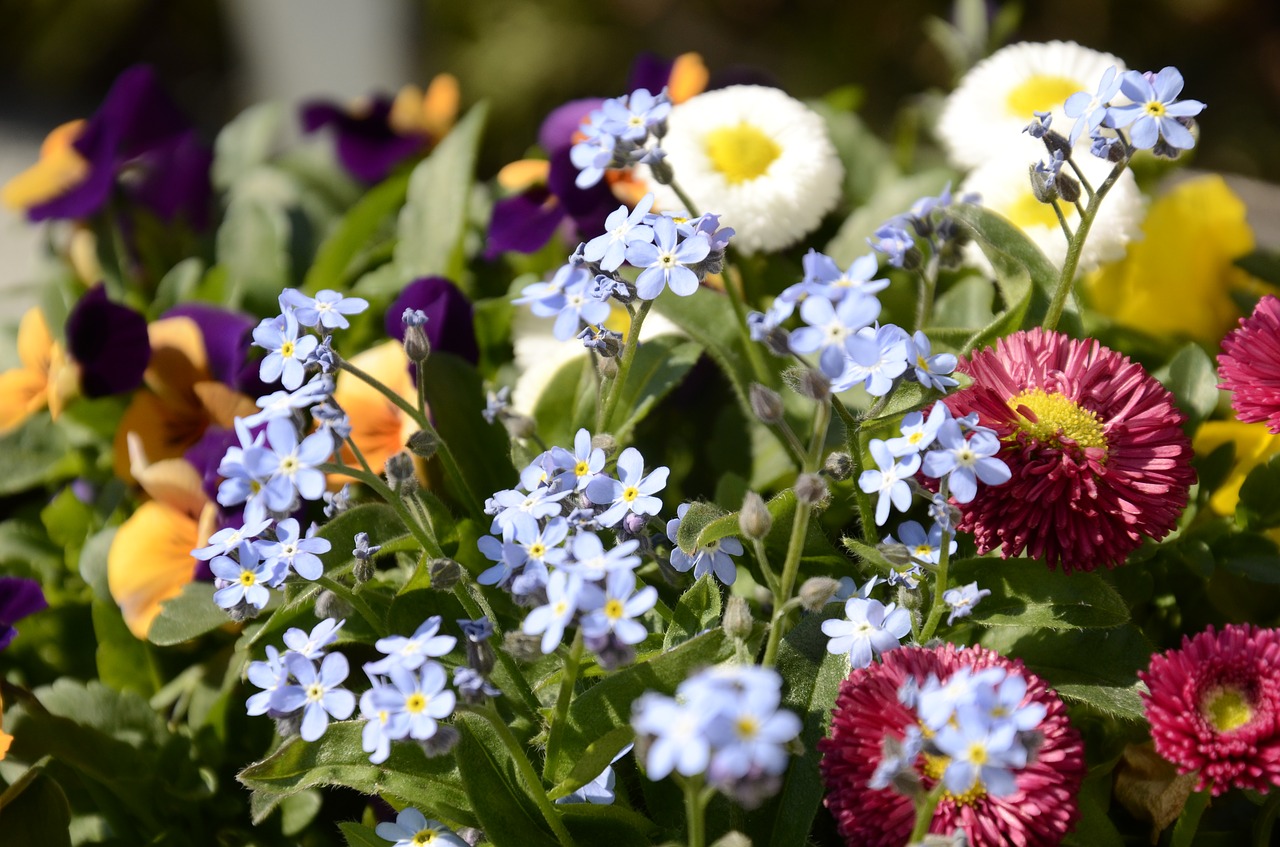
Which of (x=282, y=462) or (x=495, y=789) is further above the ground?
(x=282, y=462)

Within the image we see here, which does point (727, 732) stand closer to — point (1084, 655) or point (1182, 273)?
point (1084, 655)

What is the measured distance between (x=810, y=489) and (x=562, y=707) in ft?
0.37

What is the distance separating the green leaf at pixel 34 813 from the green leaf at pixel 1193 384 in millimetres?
484

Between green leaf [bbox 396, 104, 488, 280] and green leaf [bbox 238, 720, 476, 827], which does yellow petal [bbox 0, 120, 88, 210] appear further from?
green leaf [bbox 238, 720, 476, 827]

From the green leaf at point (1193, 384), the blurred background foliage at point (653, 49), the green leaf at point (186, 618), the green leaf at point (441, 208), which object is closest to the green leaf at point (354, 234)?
the green leaf at point (441, 208)

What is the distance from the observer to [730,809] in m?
0.39

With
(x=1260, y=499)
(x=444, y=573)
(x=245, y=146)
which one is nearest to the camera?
(x=444, y=573)

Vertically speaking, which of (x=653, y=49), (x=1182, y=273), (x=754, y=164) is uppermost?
(x=754, y=164)

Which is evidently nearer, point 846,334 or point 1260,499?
point 846,334

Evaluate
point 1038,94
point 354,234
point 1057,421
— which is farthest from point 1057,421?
point 354,234

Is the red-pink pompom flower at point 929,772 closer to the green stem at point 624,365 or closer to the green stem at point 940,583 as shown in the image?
the green stem at point 940,583

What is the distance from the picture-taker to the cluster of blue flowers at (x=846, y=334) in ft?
1.07

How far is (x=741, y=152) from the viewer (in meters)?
0.60

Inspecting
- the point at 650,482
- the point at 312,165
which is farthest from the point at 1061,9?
the point at 650,482
